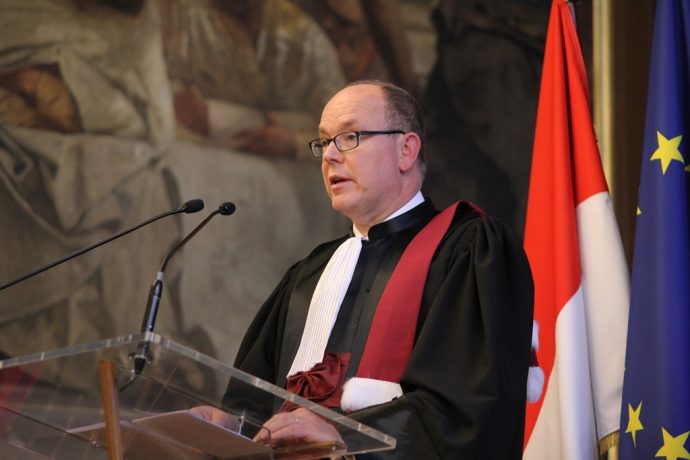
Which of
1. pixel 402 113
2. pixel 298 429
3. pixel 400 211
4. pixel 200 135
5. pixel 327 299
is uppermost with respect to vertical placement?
pixel 200 135

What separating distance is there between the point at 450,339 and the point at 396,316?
269 mm

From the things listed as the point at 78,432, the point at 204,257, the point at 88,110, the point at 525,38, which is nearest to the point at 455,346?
the point at 78,432

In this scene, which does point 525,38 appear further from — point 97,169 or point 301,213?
point 97,169

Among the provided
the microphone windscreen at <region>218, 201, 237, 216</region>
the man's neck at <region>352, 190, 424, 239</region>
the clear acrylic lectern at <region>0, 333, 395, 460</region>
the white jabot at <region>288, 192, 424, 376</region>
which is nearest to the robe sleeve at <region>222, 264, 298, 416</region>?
the white jabot at <region>288, 192, 424, 376</region>

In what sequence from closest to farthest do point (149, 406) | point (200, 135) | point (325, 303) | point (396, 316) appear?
1. point (149, 406)
2. point (396, 316)
3. point (325, 303)
4. point (200, 135)

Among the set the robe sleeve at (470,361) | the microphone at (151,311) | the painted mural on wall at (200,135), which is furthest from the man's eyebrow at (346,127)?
the painted mural on wall at (200,135)

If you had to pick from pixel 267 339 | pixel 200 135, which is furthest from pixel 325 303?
pixel 200 135

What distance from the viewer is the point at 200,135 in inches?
245

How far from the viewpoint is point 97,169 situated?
587 centimetres

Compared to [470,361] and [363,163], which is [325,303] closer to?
[363,163]

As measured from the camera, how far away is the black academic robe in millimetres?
3031

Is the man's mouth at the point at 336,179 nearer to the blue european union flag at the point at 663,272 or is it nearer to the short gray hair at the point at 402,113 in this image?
the short gray hair at the point at 402,113

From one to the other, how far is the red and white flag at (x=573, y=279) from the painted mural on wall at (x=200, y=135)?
181 centimetres

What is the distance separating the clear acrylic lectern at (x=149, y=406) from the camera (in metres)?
2.27
